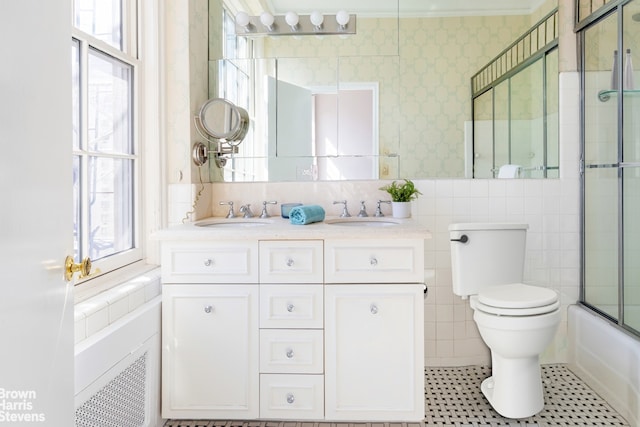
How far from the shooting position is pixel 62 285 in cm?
99

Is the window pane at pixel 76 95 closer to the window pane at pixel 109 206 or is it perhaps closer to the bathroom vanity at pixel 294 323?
the window pane at pixel 109 206

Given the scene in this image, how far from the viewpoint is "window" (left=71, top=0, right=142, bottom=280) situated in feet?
5.67

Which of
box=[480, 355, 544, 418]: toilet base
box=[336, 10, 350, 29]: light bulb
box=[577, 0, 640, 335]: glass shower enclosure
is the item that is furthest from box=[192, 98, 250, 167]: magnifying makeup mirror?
box=[577, 0, 640, 335]: glass shower enclosure

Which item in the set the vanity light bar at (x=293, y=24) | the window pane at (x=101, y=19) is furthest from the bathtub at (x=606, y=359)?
the window pane at (x=101, y=19)

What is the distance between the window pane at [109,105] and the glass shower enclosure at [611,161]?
92.9 inches

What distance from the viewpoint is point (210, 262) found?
6.30ft

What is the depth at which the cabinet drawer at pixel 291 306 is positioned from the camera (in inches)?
74.6

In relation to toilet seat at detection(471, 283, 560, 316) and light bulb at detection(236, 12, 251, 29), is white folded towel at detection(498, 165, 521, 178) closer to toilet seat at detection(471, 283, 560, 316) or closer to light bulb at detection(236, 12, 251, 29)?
toilet seat at detection(471, 283, 560, 316)

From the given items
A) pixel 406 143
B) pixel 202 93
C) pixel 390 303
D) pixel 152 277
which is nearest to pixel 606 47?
pixel 406 143

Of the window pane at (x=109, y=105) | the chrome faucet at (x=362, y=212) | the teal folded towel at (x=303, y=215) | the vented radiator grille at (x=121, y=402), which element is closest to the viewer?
the vented radiator grille at (x=121, y=402)

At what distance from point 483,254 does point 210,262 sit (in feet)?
4.37

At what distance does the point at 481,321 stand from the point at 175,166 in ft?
5.52

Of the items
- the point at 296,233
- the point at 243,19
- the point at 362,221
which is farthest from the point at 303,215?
the point at 243,19

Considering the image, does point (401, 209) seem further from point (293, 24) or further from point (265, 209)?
point (293, 24)
